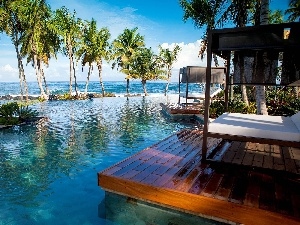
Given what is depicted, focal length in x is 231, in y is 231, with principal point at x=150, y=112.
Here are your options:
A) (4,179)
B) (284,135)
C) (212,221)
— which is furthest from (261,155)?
(4,179)

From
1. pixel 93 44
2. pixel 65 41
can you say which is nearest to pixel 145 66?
pixel 93 44

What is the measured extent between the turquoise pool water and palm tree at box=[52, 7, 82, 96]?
1964cm

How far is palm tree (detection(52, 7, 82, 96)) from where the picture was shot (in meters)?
29.2

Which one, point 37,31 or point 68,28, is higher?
point 68,28

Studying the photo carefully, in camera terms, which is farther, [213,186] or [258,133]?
[258,133]

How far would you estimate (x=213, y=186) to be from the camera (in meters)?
4.14

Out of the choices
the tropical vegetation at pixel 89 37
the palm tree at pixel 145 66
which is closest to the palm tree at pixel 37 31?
the tropical vegetation at pixel 89 37

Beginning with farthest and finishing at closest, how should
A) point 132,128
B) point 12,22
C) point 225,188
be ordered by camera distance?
point 12,22 < point 132,128 < point 225,188

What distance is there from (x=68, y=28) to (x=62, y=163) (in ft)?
88.3

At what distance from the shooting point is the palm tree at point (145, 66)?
120ft

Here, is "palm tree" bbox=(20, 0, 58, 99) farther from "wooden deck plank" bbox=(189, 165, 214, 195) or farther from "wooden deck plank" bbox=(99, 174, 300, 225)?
"wooden deck plank" bbox=(189, 165, 214, 195)

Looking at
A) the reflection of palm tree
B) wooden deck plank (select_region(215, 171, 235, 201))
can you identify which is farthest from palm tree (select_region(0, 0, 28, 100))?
wooden deck plank (select_region(215, 171, 235, 201))

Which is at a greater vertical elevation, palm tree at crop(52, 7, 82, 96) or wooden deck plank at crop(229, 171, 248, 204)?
palm tree at crop(52, 7, 82, 96)

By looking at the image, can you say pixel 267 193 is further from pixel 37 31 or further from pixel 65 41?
pixel 65 41
